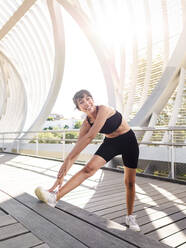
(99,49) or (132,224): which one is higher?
(99,49)

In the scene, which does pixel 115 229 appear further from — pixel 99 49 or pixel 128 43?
pixel 128 43

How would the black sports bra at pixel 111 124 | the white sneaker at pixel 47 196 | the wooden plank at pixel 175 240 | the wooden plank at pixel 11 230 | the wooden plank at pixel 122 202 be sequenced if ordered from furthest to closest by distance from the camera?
the wooden plank at pixel 122 202, the white sneaker at pixel 47 196, the black sports bra at pixel 111 124, the wooden plank at pixel 175 240, the wooden plank at pixel 11 230

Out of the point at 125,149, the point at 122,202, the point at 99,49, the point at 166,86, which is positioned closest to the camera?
the point at 125,149

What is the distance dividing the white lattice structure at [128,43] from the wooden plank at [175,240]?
7727 millimetres

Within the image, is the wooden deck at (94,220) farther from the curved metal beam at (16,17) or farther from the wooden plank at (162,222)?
the curved metal beam at (16,17)

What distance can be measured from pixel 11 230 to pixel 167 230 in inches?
57.2

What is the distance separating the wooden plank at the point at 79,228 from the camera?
71.3 inches

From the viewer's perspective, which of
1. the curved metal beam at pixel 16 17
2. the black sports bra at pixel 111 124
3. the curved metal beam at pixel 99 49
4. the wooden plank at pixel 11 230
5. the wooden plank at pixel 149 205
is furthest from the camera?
the curved metal beam at pixel 16 17

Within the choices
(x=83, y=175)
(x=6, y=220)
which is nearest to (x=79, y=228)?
(x=83, y=175)

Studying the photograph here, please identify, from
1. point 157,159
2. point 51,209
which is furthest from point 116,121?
point 157,159

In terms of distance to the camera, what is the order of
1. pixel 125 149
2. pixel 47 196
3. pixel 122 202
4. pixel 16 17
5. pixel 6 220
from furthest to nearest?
pixel 16 17, pixel 122 202, pixel 47 196, pixel 125 149, pixel 6 220

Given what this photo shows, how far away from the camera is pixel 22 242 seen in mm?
1824

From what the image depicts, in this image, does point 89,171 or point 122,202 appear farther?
point 122,202

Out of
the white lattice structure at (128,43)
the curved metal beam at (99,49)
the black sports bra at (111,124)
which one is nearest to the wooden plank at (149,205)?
the black sports bra at (111,124)
